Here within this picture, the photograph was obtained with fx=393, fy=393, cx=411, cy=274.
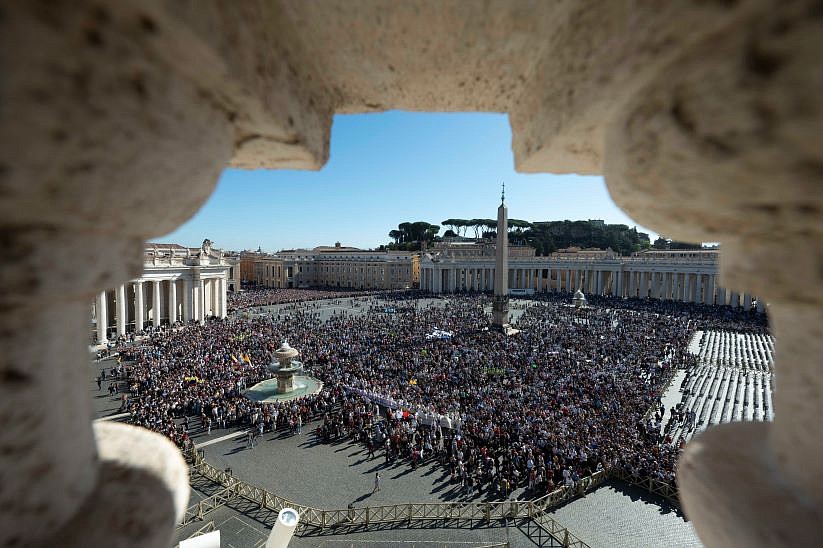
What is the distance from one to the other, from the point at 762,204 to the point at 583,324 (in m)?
35.8

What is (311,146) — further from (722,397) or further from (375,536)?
(722,397)

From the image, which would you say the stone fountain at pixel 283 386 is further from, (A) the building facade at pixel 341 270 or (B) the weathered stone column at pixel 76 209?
(A) the building facade at pixel 341 270

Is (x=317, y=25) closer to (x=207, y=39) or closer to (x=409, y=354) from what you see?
(x=207, y=39)

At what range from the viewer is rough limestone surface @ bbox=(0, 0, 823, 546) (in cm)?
87

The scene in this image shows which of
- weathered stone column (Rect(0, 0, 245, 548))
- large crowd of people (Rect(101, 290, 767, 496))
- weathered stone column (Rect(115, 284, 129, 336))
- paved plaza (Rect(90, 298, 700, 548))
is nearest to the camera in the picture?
weathered stone column (Rect(0, 0, 245, 548))

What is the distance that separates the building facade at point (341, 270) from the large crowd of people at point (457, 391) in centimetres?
4768

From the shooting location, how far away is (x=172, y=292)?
35.3m

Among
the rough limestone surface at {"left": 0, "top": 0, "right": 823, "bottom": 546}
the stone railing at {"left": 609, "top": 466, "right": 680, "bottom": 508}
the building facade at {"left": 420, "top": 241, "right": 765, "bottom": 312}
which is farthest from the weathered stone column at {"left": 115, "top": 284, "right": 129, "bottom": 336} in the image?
the building facade at {"left": 420, "top": 241, "right": 765, "bottom": 312}

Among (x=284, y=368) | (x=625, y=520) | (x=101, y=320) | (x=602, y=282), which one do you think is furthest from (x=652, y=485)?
(x=602, y=282)

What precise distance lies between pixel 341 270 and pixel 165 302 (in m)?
45.8

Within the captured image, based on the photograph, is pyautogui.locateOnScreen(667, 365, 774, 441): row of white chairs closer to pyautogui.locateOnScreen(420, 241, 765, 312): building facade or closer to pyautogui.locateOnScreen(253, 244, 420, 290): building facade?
pyautogui.locateOnScreen(420, 241, 765, 312): building facade

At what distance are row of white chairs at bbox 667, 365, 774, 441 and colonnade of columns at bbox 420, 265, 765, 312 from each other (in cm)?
2829

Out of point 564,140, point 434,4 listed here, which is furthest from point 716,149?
point 434,4

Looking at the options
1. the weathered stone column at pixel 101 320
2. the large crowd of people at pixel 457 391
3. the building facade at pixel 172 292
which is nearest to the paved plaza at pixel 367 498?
the large crowd of people at pixel 457 391
